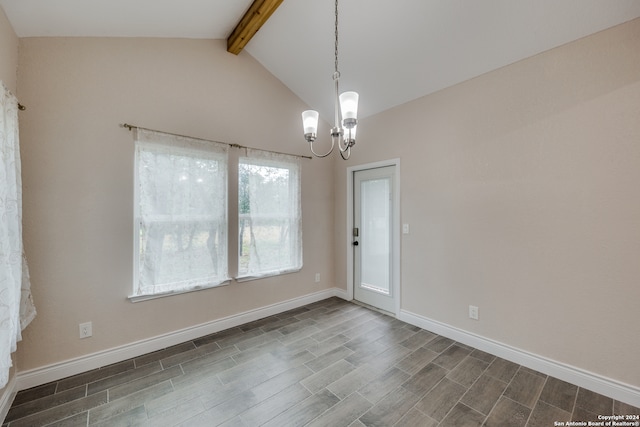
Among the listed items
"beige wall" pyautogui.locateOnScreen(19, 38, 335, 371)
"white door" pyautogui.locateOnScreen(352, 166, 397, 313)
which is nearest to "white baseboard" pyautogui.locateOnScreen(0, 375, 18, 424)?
"beige wall" pyautogui.locateOnScreen(19, 38, 335, 371)

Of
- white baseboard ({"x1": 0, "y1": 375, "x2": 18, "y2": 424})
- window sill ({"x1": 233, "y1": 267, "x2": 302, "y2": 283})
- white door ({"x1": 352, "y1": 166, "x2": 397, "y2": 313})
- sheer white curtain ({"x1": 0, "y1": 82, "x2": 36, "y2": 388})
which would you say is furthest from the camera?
white door ({"x1": 352, "y1": 166, "x2": 397, "y2": 313})

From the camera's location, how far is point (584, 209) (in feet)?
6.66

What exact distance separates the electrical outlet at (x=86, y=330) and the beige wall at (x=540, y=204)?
3.26 metres

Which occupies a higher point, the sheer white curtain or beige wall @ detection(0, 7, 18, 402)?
beige wall @ detection(0, 7, 18, 402)

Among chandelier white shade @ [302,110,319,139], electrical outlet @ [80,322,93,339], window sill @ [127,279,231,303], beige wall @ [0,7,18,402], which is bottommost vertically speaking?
electrical outlet @ [80,322,93,339]

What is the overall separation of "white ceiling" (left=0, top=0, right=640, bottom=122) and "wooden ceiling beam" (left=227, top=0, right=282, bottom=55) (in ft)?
0.25

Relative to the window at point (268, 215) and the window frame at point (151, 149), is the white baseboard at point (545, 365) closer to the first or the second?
the window at point (268, 215)

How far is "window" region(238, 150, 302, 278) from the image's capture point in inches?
124

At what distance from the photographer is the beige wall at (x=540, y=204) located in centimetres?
189

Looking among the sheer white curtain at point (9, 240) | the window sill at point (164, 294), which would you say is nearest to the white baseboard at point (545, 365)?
the window sill at point (164, 294)

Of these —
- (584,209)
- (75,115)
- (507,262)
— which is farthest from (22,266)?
(584,209)

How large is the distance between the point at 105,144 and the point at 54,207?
2.15ft

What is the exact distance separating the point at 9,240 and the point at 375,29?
10.8 feet

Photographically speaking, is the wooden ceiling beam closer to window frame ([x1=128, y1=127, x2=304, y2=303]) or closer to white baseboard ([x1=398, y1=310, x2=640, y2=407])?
window frame ([x1=128, y1=127, x2=304, y2=303])
